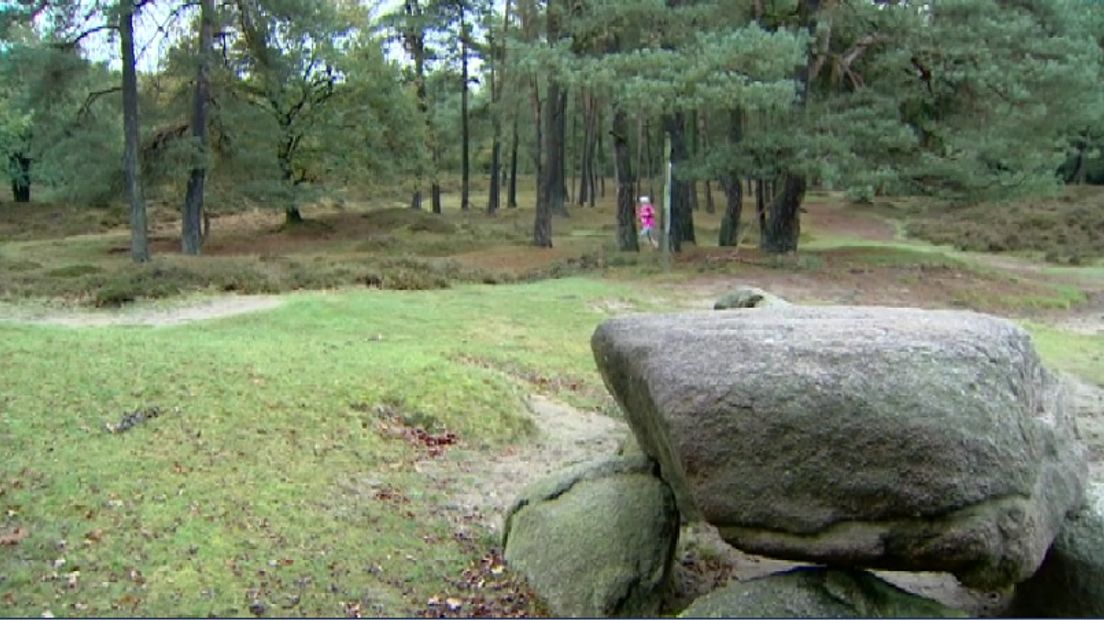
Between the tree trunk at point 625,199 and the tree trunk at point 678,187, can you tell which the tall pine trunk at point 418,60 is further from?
the tree trunk at point 678,187

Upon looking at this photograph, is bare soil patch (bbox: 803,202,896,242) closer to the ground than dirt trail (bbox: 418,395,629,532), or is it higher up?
higher up

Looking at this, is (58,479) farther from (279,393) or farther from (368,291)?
(368,291)

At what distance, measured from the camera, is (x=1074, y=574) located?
4.37m

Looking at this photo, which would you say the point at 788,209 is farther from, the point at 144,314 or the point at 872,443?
the point at 872,443

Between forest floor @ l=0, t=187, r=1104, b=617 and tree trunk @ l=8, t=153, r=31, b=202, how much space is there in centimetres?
2596

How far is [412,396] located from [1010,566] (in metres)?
4.89

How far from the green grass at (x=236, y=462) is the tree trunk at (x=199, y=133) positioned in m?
11.9

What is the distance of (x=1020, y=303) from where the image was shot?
51.0 feet

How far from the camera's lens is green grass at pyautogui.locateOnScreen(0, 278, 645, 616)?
439cm

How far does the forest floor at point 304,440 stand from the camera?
4.50 m

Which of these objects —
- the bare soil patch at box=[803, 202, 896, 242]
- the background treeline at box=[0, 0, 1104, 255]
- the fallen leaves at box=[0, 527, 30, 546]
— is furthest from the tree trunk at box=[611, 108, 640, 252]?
the fallen leaves at box=[0, 527, 30, 546]

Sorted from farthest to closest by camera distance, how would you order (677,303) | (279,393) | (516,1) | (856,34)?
1. (516,1)
2. (856,34)
3. (677,303)
4. (279,393)

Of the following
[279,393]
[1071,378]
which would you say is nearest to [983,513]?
[279,393]

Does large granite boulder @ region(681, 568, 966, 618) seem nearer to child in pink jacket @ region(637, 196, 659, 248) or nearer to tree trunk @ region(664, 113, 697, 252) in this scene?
tree trunk @ region(664, 113, 697, 252)
